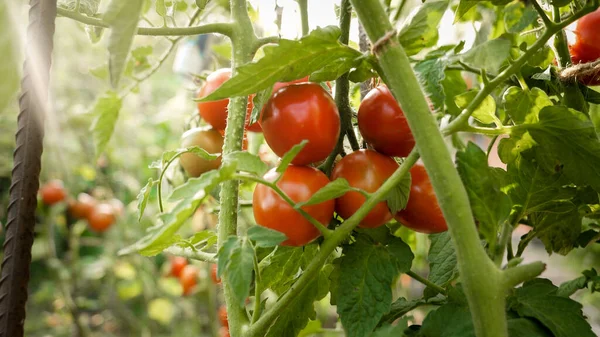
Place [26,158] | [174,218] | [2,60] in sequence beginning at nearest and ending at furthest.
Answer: [2,60] < [174,218] < [26,158]

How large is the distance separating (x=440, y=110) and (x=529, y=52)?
4.1 inches

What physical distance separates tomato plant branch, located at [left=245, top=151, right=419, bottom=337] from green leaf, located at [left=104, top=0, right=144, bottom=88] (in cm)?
23

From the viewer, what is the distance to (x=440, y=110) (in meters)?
0.52

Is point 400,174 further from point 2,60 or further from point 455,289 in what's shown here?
point 2,60

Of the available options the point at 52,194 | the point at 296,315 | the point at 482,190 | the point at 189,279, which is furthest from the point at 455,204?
the point at 52,194

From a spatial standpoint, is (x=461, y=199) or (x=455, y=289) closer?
(x=461, y=199)

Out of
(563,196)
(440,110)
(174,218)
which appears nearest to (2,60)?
(174,218)

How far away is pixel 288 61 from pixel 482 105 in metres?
0.22

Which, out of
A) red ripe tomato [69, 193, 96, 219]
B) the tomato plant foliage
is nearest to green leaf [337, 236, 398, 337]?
the tomato plant foliage

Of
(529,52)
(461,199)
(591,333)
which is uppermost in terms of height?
(529,52)

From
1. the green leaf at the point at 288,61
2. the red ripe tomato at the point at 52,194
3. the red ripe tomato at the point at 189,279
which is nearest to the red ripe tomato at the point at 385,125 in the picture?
the green leaf at the point at 288,61

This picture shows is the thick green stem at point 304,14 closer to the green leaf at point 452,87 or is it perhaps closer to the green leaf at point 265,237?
the green leaf at point 452,87

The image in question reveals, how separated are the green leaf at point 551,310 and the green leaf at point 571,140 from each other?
0.11 meters

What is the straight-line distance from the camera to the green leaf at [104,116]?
0.49 m
